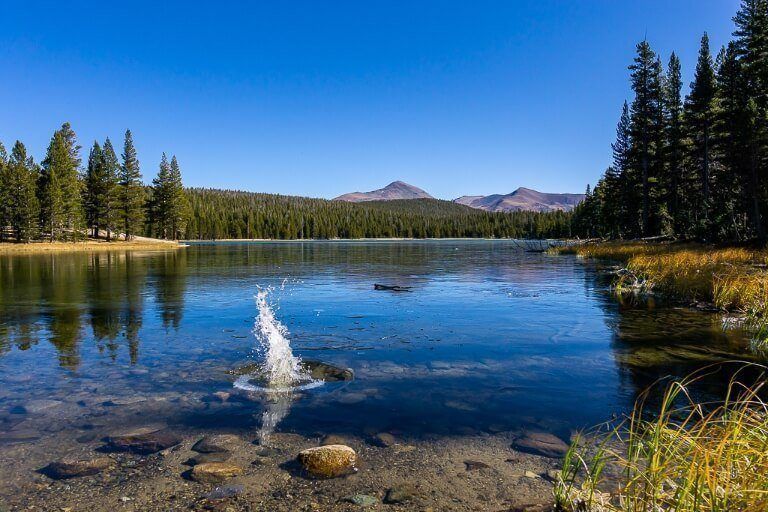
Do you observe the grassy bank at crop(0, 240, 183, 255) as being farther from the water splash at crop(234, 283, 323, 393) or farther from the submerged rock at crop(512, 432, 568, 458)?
the submerged rock at crop(512, 432, 568, 458)

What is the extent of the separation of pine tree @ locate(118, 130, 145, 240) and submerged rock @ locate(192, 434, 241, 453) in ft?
297

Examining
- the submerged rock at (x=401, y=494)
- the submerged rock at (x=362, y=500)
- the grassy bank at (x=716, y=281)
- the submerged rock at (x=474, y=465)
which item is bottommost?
the submerged rock at (x=474, y=465)

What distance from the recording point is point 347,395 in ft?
28.0

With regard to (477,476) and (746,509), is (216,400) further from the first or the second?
(746,509)

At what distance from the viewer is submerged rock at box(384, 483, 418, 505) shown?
518cm

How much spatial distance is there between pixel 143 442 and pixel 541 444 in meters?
5.37

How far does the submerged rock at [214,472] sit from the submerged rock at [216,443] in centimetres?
41

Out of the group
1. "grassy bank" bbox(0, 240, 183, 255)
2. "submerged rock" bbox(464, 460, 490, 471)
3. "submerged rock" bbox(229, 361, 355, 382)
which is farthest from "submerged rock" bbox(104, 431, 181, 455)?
"grassy bank" bbox(0, 240, 183, 255)

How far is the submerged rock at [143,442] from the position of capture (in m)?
6.38

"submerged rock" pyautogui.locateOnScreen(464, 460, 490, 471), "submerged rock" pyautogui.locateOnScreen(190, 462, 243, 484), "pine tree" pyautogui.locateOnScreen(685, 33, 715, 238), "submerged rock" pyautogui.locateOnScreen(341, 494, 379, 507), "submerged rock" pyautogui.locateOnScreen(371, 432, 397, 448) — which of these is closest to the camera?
"submerged rock" pyautogui.locateOnScreen(341, 494, 379, 507)

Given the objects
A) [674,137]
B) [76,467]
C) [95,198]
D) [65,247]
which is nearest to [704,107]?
[674,137]

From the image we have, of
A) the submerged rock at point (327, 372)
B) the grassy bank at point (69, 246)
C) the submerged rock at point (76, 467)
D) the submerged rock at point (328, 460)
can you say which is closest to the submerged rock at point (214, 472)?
the submerged rock at point (328, 460)

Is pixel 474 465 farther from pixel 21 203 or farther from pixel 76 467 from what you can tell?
→ pixel 21 203

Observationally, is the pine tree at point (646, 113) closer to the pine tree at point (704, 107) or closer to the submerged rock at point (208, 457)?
the pine tree at point (704, 107)
